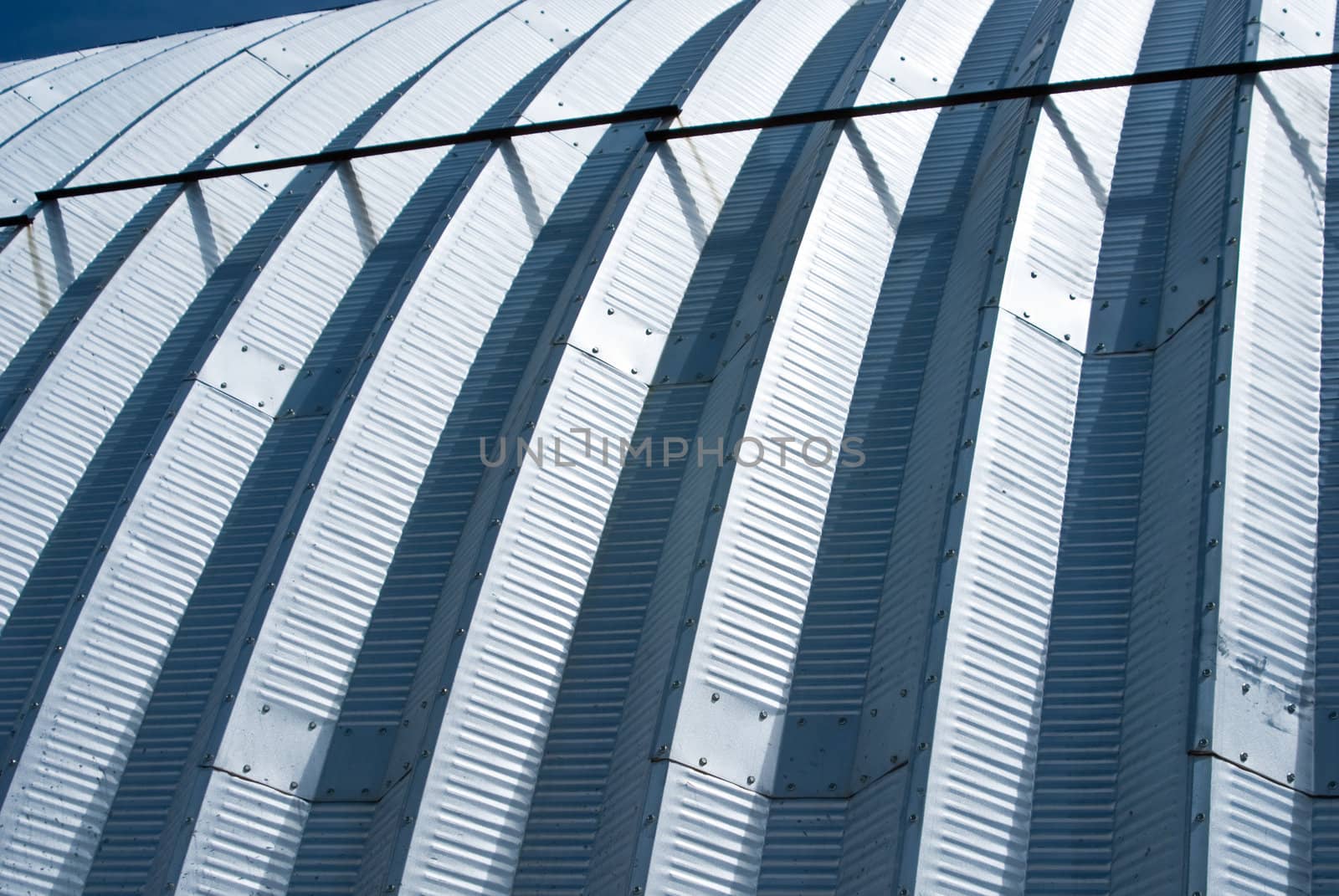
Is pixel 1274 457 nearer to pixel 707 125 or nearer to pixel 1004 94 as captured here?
pixel 1004 94

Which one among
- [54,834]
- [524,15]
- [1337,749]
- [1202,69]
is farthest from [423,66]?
Result: [1337,749]

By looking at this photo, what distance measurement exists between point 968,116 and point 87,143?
13.7m

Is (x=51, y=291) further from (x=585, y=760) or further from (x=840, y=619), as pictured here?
(x=840, y=619)

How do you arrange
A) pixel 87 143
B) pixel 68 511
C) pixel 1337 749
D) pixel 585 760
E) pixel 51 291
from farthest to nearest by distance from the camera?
pixel 87 143 → pixel 51 291 → pixel 68 511 → pixel 585 760 → pixel 1337 749

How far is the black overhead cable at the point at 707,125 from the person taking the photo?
14.7m

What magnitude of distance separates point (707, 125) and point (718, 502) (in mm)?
6817

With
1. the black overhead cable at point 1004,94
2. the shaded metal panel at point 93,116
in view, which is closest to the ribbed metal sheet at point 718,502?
the black overhead cable at point 1004,94

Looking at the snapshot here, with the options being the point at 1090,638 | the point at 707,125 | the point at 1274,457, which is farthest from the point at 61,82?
the point at 1274,457

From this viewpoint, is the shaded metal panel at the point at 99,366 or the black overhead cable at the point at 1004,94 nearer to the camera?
the shaded metal panel at the point at 99,366

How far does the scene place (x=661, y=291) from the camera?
48.2ft

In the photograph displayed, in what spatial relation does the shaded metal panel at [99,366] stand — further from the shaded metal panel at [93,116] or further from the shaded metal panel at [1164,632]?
the shaded metal panel at [1164,632]

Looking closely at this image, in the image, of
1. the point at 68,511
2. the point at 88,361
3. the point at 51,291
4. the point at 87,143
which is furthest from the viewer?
the point at 87,143

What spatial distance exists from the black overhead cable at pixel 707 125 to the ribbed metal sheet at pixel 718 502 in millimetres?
199

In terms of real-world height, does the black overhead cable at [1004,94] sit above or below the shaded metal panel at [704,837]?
above
